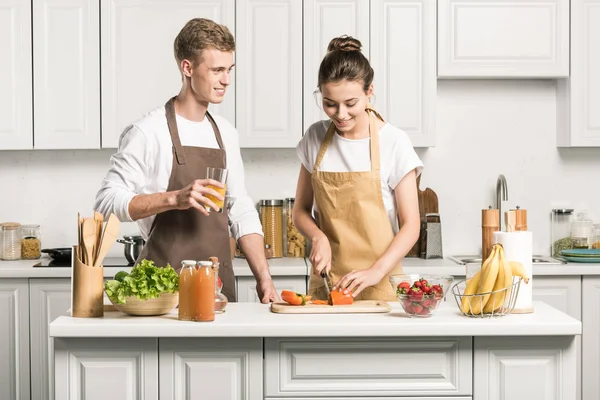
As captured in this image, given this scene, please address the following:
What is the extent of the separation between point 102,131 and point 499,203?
2224mm

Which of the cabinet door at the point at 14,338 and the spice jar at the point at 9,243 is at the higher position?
the spice jar at the point at 9,243

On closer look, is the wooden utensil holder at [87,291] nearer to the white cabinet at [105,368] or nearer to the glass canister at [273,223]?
the white cabinet at [105,368]

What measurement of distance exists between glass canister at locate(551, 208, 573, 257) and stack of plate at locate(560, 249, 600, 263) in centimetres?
30

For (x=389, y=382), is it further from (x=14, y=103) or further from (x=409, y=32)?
(x=14, y=103)

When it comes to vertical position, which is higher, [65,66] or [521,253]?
[65,66]

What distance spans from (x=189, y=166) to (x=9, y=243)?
1.98 meters

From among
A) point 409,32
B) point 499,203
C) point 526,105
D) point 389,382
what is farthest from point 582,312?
point 389,382

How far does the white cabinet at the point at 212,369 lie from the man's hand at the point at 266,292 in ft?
1.69

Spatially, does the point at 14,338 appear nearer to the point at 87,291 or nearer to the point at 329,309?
the point at 87,291

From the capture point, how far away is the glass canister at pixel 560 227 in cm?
492

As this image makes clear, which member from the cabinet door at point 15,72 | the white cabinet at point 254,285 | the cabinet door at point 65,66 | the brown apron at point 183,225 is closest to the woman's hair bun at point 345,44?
the brown apron at point 183,225

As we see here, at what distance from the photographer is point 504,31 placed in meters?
4.59

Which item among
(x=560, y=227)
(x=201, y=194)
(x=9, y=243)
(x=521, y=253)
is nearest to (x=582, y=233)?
(x=560, y=227)

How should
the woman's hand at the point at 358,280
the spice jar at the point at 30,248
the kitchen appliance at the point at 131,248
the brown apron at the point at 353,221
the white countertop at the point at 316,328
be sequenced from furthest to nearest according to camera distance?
the spice jar at the point at 30,248 → the kitchen appliance at the point at 131,248 → the brown apron at the point at 353,221 → the woman's hand at the point at 358,280 → the white countertop at the point at 316,328
